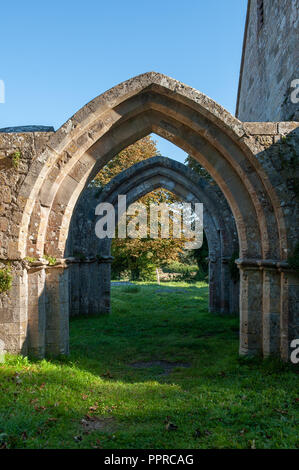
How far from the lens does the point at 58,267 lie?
5551mm

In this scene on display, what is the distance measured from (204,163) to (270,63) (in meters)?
4.41

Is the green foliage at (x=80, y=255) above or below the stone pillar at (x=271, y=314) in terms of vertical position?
above

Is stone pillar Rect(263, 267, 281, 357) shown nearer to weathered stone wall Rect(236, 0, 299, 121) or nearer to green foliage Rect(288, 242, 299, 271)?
green foliage Rect(288, 242, 299, 271)

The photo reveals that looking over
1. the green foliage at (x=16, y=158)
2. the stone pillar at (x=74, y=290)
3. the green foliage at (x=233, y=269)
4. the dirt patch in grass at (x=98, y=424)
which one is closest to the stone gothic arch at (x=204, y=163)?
the green foliage at (x=16, y=158)

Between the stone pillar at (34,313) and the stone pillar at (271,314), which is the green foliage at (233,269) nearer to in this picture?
the stone pillar at (271,314)

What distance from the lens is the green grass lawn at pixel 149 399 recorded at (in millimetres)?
3131

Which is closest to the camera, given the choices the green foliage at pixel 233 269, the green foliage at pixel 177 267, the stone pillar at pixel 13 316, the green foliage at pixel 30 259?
the stone pillar at pixel 13 316

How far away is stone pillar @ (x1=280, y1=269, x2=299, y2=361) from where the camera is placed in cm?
507

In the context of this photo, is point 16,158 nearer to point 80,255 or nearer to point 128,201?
point 80,255

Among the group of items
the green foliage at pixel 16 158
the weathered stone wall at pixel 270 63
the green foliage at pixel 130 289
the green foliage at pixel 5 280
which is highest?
the weathered stone wall at pixel 270 63

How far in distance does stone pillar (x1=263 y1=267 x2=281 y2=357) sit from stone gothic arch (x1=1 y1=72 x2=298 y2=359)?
15 mm

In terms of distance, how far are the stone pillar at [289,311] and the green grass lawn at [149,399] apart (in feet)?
1.13

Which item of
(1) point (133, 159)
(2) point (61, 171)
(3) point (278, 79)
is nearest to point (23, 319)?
(2) point (61, 171)

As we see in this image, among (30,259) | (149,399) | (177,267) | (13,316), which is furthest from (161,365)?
(177,267)
